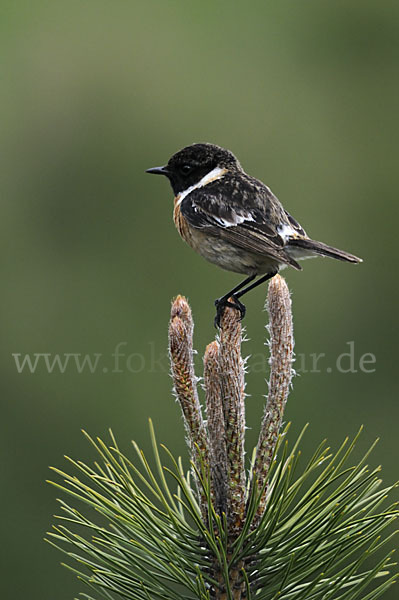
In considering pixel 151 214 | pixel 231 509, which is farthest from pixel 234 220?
pixel 151 214

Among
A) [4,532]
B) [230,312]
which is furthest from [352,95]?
[230,312]

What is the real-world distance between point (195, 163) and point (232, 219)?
370mm

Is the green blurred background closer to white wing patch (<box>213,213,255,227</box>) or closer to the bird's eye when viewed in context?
the bird's eye

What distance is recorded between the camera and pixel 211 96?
735cm

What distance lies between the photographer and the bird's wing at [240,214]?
139 inches

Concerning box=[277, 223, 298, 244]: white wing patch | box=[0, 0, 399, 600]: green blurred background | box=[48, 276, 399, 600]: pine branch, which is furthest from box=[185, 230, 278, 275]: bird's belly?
box=[0, 0, 399, 600]: green blurred background

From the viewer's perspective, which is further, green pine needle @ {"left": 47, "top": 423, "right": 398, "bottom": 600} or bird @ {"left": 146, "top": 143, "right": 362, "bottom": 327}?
bird @ {"left": 146, "top": 143, "right": 362, "bottom": 327}

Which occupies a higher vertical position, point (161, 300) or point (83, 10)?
point (83, 10)

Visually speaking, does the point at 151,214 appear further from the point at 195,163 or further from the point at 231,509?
the point at 231,509

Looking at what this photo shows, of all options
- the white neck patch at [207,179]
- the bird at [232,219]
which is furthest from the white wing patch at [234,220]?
the white neck patch at [207,179]

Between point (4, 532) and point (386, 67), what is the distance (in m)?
5.34

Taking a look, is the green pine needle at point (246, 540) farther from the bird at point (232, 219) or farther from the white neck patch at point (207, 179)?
the white neck patch at point (207, 179)

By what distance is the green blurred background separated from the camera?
6473 mm

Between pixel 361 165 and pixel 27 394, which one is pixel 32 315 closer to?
pixel 27 394
